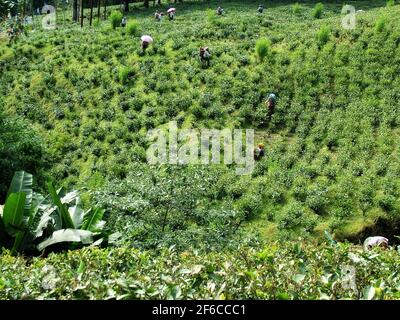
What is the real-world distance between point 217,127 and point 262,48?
6.48m

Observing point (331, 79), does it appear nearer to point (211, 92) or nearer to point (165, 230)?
point (211, 92)

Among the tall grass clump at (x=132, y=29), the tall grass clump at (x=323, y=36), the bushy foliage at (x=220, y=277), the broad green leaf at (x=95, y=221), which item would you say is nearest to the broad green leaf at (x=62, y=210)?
the broad green leaf at (x=95, y=221)

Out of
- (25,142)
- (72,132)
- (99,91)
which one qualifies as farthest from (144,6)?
(25,142)

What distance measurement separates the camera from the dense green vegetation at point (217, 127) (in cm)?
633

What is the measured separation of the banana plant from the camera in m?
11.3

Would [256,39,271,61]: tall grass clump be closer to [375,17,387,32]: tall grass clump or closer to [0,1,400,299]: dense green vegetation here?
[0,1,400,299]: dense green vegetation

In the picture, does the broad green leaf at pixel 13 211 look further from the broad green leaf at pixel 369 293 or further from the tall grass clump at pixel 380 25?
the tall grass clump at pixel 380 25

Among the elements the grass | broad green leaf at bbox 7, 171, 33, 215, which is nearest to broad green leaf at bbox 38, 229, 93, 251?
broad green leaf at bbox 7, 171, 33, 215

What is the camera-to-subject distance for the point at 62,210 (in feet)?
39.7

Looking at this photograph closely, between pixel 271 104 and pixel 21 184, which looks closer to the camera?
pixel 21 184

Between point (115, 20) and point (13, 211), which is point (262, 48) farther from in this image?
point (13, 211)

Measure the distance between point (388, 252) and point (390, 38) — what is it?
21731 millimetres

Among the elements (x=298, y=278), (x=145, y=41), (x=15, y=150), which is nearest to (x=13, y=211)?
(x=15, y=150)

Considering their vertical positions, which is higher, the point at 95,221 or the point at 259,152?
the point at 95,221
